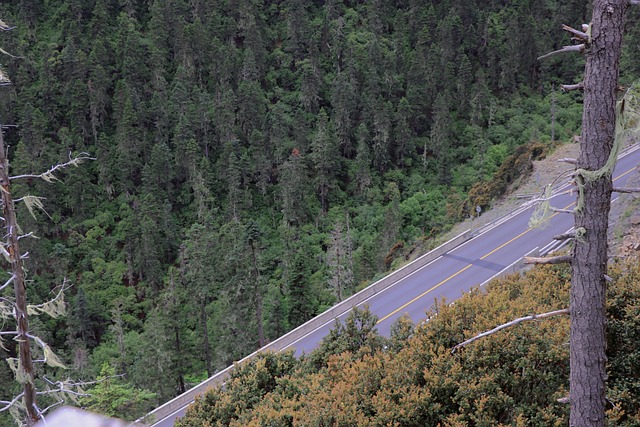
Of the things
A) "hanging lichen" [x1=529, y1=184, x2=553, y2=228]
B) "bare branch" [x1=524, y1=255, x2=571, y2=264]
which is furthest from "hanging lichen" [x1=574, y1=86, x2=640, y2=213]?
"bare branch" [x1=524, y1=255, x2=571, y2=264]

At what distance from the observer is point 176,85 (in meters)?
58.5

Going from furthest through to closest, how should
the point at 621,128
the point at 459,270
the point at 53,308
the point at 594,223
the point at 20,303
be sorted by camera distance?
the point at 459,270, the point at 53,308, the point at 20,303, the point at 594,223, the point at 621,128

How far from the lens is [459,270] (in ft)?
88.1

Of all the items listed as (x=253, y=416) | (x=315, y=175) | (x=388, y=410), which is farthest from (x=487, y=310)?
(x=315, y=175)

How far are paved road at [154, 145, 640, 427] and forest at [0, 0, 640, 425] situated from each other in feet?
17.1

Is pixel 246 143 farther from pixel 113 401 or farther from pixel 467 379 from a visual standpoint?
pixel 467 379

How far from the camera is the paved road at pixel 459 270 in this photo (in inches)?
943

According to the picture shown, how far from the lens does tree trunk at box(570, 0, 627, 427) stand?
486cm

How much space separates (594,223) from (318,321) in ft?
65.5

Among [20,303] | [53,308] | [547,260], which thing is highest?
[547,260]

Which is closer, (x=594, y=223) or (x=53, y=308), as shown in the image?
(x=594, y=223)

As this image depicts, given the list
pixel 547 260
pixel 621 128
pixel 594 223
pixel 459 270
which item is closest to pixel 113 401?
pixel 459 270

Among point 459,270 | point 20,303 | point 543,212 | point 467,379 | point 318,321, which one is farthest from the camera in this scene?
point 459,270

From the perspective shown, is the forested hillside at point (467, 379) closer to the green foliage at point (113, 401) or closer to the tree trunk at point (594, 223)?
the tree trunk at point (594, 223)
